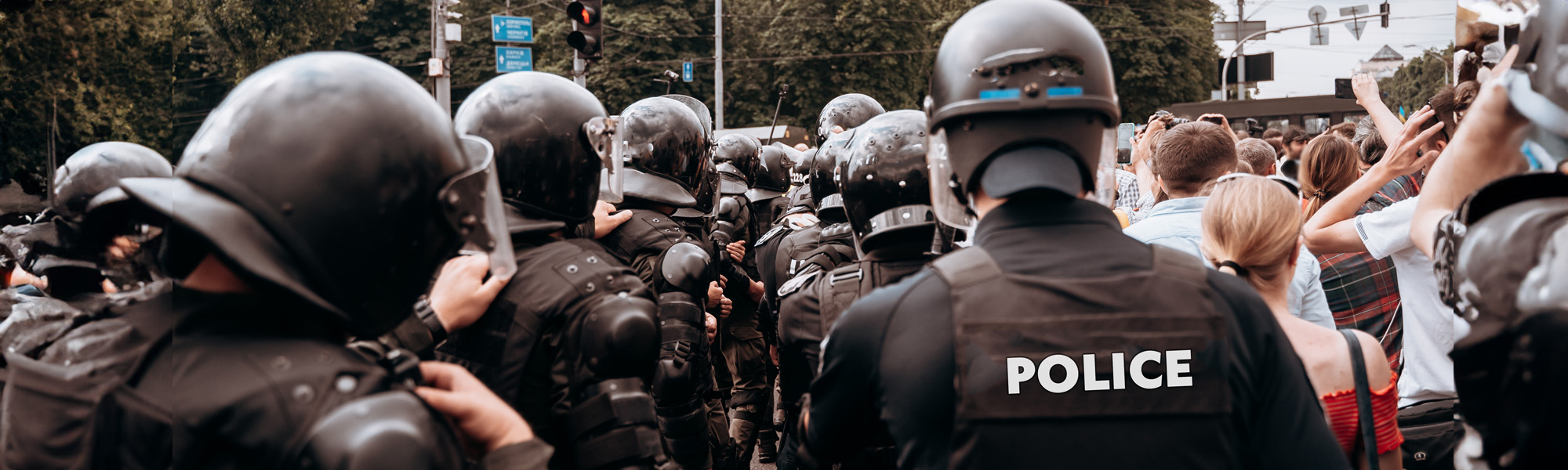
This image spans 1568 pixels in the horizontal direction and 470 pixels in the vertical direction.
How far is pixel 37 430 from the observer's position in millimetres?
1380

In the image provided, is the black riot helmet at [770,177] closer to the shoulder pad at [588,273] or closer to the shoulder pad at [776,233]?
the shoulder pad at [776,233]

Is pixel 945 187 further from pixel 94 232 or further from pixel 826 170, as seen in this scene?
pixel 826 170

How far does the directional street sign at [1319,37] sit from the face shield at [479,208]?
110 ft

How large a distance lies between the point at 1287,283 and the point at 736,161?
5.98 meters

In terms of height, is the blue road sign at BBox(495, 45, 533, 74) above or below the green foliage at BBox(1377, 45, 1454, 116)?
above

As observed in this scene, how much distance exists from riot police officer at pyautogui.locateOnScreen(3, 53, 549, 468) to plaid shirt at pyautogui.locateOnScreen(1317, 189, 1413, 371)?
3599 millimetres

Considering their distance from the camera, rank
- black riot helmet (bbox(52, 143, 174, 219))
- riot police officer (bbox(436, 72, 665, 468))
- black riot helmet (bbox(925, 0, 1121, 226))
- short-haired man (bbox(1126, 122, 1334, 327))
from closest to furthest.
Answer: black riot helmet (bbox(925, 0, 1121, 226))
riot police officer (bbox(436, 72, 665, 468))
black riot helmet (bbox(52, 143, 174, 219))
short-haired man (bbox(1126, 122, 1334, 327))

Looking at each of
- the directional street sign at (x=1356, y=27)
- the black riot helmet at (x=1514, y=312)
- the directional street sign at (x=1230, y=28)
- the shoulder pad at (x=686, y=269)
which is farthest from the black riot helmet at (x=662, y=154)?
the directional street sign at (x=1230, y=28)

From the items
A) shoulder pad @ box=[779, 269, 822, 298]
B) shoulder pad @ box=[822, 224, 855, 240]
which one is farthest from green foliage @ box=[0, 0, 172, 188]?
shoulder pad @ box=[822, 224, 855, 240]

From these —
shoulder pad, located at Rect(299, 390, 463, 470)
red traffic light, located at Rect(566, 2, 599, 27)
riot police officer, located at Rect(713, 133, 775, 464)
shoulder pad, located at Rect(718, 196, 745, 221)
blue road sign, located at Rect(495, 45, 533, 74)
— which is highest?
red traffic light, located at Rect(566, 2, 599, 27)

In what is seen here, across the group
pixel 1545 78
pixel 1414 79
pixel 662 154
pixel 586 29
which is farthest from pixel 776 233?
pixel 1414 79

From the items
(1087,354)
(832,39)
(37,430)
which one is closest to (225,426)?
(37,430)

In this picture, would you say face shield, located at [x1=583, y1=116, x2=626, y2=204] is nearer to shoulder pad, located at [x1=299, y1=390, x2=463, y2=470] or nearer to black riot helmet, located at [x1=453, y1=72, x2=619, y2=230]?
black riot helmet, located at [x1=453, y1=72, x2=619, y2=230]

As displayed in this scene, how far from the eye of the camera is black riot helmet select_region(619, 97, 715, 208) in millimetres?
5031
